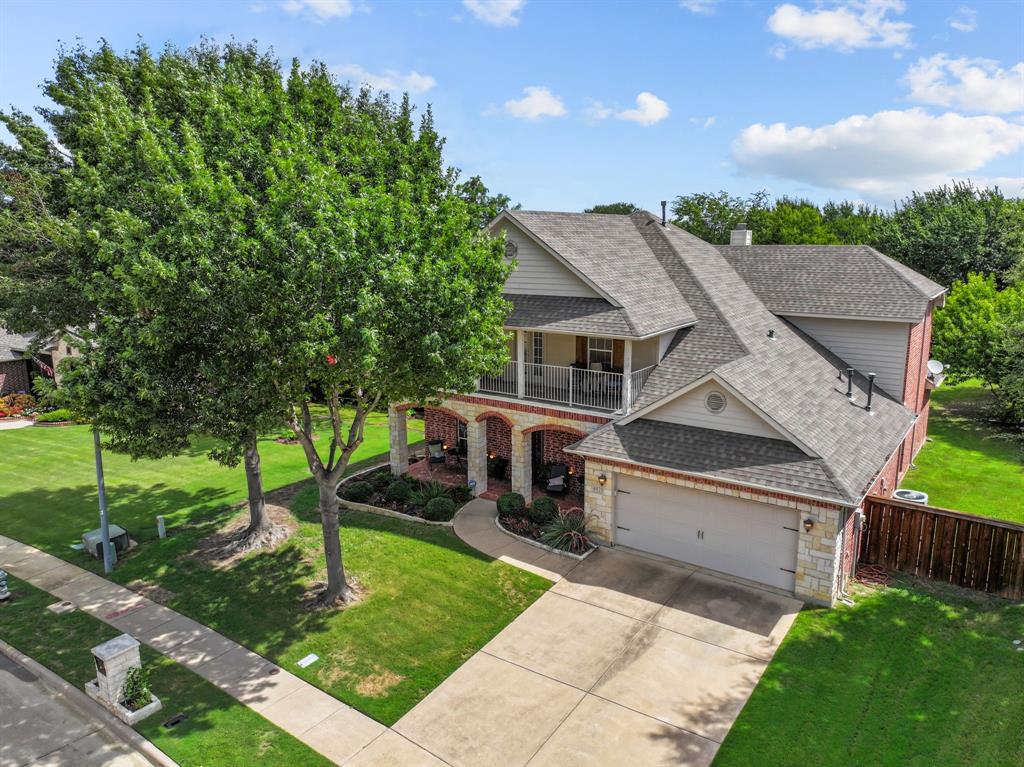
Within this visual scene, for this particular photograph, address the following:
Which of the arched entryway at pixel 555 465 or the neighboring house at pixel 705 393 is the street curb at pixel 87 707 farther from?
the arched entryway at pixel 555 465

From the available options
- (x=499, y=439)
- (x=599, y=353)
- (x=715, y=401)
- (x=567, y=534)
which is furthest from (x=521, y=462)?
(x=715, y=401)

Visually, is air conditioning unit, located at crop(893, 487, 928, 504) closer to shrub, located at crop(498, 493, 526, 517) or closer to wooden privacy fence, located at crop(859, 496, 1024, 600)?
wooden privacy fence, located at crop(859, 496, 1024, 600)

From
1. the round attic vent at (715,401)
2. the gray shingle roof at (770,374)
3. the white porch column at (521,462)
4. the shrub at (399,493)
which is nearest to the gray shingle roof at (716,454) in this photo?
the gray shingle roof at (770,374)

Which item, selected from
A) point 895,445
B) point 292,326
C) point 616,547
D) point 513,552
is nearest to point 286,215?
point 292,326

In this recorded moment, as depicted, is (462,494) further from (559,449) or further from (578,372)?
(578,372)

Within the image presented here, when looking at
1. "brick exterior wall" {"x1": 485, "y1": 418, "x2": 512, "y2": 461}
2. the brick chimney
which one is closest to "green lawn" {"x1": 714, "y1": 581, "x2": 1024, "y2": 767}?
"brick exterior wall" {"x1": 485, "y1": 418, "x2": 512, "y2": 461}

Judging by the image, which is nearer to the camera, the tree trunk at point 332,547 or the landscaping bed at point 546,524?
the tree trunk at point 332,547
